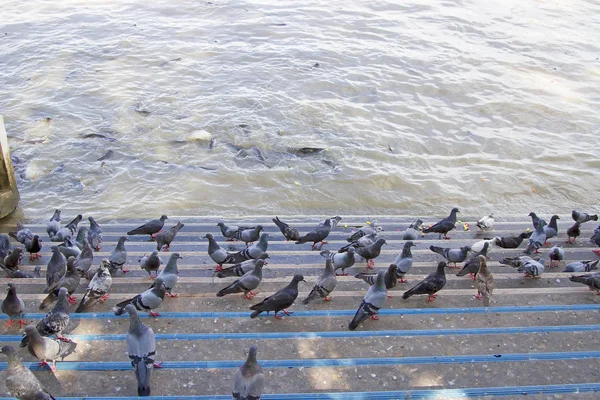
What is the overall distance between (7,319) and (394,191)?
8.08 metres

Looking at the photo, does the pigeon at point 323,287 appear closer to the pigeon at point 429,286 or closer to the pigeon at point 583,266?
the pigeon at point 429,286

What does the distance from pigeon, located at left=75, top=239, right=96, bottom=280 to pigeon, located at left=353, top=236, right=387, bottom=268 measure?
12.2ft

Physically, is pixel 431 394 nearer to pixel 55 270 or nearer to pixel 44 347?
pixel 44 347

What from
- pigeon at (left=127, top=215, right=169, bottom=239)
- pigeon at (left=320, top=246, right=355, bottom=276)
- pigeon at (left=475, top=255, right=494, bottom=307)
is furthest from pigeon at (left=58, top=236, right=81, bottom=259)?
pigeon at (left=475, top=255, right=494, bottom=307)

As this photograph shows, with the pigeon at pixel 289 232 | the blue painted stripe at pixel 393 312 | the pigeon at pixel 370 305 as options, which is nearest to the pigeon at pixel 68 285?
the blue painted stripe at pixel 393 312

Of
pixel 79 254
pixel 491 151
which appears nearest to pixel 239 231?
pixel 79 254

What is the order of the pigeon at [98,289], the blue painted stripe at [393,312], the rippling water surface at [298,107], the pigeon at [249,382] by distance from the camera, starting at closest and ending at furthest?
the pigeon at [249,382] → the blue painted stripe at [393,312] → the pigeon at [98,289] → the rippling water surface at [298,107]

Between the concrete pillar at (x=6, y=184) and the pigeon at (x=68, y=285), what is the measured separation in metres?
3.93

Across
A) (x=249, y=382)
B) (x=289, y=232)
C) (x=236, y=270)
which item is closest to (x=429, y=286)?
(x=236, y=270)

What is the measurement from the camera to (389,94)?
15812 mm

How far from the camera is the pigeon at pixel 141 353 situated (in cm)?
461

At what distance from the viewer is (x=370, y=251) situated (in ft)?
24.0

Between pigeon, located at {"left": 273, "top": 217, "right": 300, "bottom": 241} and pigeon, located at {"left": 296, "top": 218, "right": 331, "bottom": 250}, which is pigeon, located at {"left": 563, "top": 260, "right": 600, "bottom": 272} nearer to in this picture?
pigeon, located at {"left": 296, "top": 218, "right": 331, "bottom": 250}

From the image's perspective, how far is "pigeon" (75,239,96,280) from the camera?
22.5ft
